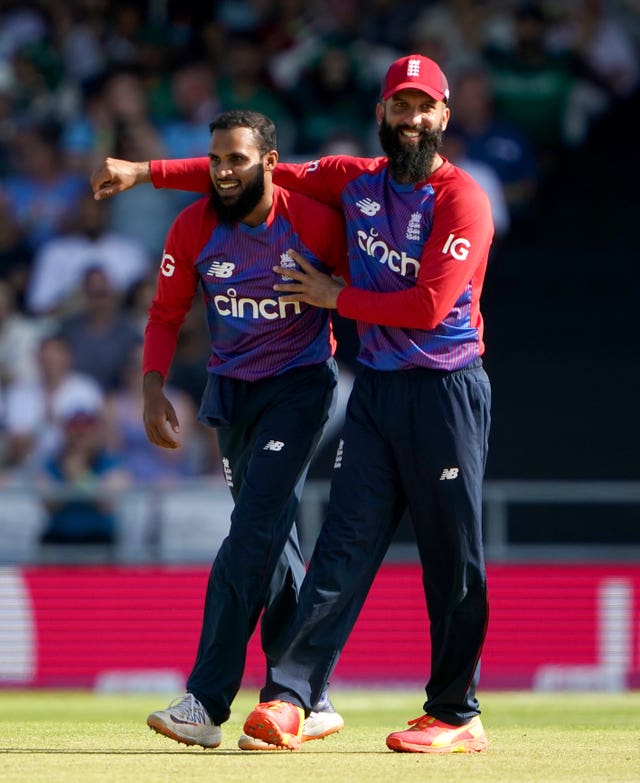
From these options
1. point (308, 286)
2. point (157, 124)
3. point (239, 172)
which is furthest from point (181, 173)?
point (157, 124)

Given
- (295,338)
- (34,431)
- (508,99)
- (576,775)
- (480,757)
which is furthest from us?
(508,99)

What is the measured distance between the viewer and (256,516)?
6.04m

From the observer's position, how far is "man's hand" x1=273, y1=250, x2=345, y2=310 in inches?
236

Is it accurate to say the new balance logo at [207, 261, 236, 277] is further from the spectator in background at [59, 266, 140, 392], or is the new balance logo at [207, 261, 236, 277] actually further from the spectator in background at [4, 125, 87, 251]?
the spectator in background at [4, 125, 87, 251]

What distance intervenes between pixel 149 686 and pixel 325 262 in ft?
19.9

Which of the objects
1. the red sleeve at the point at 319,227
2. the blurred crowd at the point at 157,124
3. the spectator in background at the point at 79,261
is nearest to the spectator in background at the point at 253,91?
the blurred crowd at the point at 157,124

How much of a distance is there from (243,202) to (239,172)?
0.11 metres

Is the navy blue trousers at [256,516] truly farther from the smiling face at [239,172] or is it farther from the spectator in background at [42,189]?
the spectator in background at [42,189]

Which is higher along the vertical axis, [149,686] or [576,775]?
[576,775]

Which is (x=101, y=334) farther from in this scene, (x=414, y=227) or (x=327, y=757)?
(x=327, y=757)

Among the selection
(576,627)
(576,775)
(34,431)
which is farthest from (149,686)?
(576,775)

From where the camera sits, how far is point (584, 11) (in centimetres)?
1475

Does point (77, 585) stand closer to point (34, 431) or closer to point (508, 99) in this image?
point (34, 431)

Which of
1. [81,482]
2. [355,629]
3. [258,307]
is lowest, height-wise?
[355,629]
